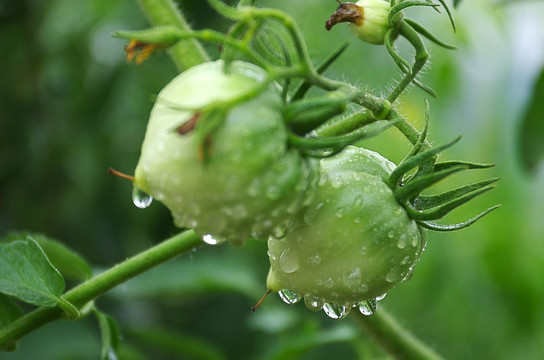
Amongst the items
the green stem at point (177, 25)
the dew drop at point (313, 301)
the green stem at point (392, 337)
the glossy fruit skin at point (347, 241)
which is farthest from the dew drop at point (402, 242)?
the green stem at point (177, 25)

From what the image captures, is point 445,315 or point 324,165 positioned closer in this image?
point 324,165

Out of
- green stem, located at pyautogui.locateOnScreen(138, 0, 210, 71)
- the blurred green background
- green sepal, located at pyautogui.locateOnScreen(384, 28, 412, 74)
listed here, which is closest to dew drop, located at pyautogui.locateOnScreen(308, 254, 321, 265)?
green sepal, located at pyautogui.locateOnScreen(384, 28, 412, 74)

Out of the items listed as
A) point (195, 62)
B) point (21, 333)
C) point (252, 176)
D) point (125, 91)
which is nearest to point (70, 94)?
point (125, 91)

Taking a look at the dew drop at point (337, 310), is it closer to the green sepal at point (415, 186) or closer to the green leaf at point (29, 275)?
the green sepal at point (415, 186)

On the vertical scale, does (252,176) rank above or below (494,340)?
above

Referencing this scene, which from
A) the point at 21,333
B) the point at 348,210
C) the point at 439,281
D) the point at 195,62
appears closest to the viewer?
the point at 348,210

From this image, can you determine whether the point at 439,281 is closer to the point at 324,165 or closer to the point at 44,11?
the point at 44,11

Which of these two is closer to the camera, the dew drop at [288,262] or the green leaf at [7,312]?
the dew drop at [288,262]
